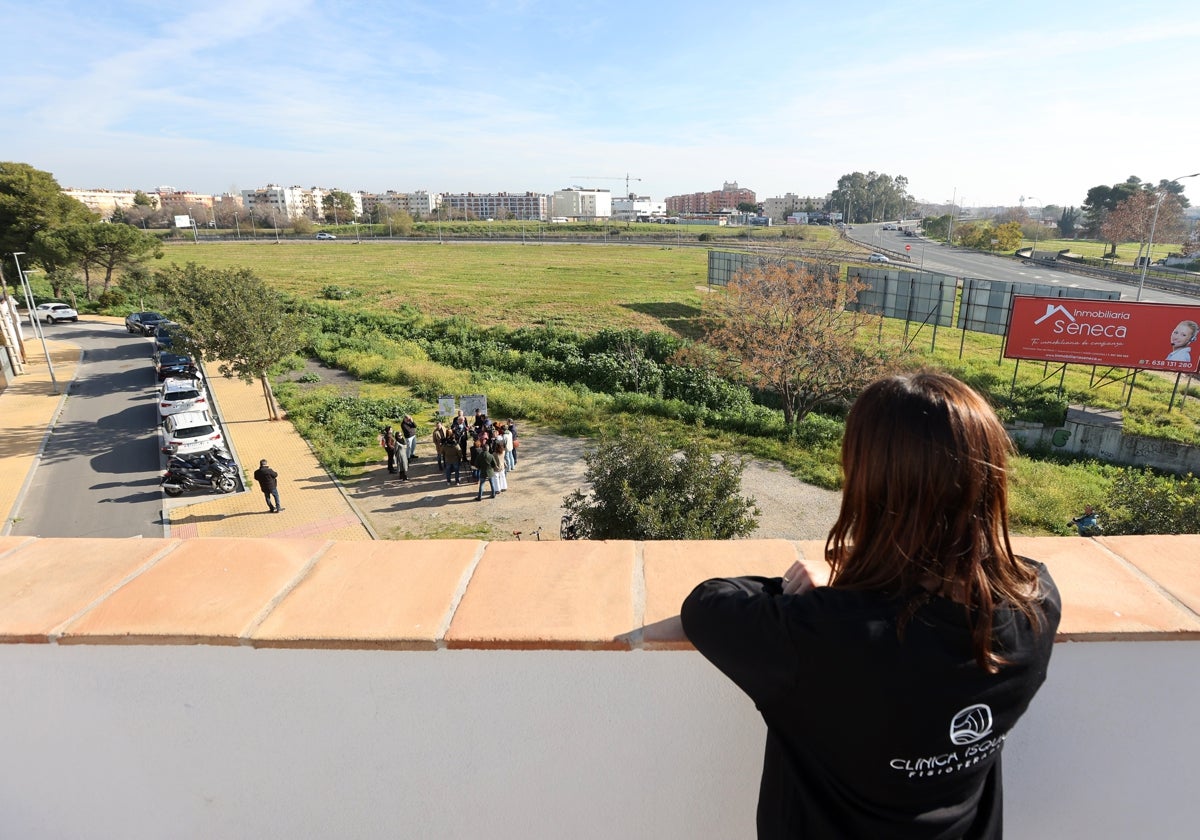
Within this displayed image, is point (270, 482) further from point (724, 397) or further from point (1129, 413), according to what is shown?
point (1129, 413)

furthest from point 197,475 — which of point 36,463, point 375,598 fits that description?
point 375,598

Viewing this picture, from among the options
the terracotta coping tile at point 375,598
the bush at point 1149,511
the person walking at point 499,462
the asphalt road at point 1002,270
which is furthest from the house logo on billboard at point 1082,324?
the terracotta coping tile at point 375,598

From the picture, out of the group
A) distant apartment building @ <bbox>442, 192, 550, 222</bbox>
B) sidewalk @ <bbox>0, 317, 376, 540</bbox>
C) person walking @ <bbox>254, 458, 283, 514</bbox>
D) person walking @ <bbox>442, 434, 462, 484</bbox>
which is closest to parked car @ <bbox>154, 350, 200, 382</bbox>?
sidewalk @ <bbox>0, 317, 376, 540</bbox>

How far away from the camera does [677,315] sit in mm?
35375

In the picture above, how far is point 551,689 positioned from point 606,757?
22 centimetres

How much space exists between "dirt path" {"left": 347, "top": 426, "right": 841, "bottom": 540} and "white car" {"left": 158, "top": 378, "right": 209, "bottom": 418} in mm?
6909

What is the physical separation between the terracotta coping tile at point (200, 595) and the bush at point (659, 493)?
6625 mm

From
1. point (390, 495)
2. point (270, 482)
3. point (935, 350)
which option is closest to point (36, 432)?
point (270, 482)

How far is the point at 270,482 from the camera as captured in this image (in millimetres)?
12859

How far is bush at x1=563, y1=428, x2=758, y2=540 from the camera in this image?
832 centimetres

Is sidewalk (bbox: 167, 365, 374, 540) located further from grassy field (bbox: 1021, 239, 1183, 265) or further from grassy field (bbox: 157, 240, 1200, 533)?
grassy field (bbox: 1021, 239, 1183, 265)

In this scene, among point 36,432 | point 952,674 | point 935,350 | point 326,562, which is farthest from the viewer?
point 935,350

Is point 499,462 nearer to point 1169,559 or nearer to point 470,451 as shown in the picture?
point 470,451

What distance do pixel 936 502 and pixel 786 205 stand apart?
16568cm
